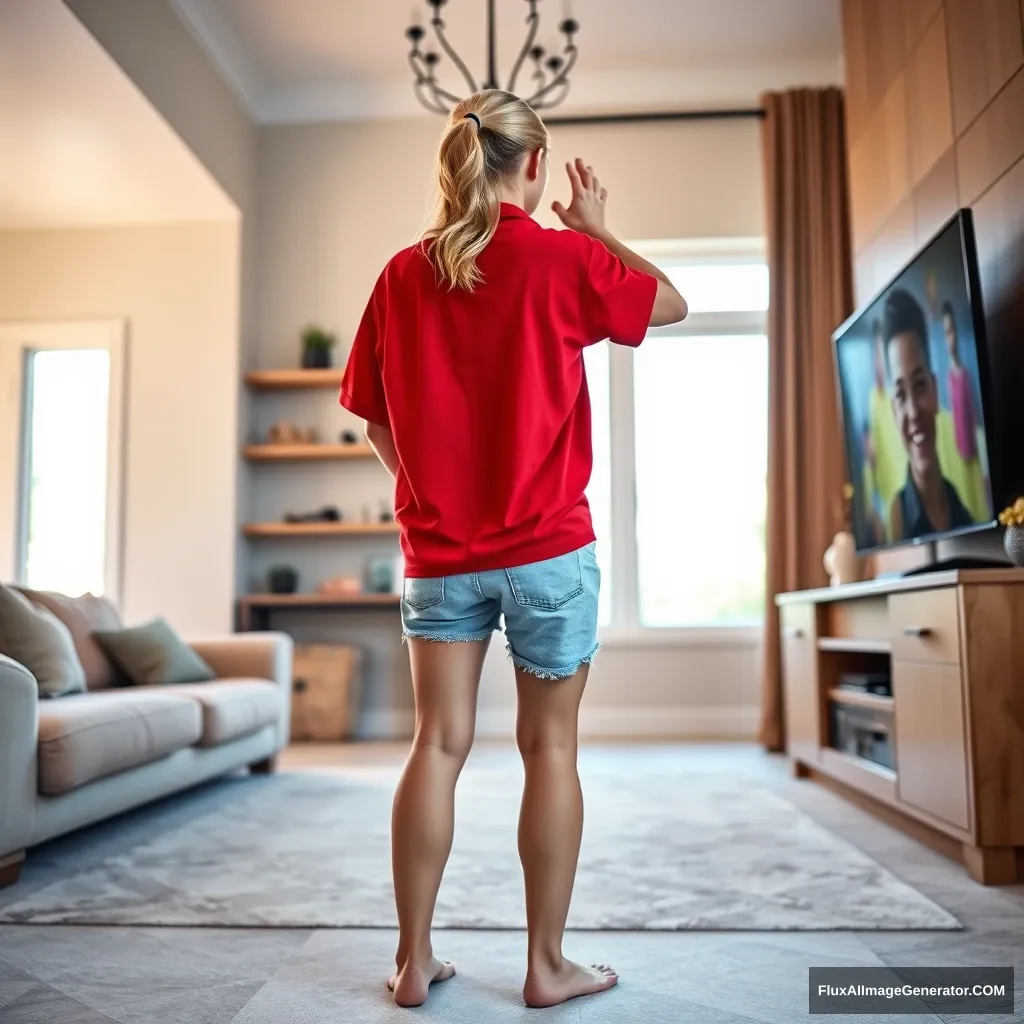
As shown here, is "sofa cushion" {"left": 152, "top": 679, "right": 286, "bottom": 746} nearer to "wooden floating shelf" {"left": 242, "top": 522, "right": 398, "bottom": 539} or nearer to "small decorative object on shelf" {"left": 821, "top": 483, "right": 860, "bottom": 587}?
"wooden floating shelf" {"left": 242, "top": 522, "right": 398, "bottom": 539}

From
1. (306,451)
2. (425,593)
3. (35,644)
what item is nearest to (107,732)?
(35,644)

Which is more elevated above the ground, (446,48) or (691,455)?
(446,48)

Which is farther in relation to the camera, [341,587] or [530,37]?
[341,587]

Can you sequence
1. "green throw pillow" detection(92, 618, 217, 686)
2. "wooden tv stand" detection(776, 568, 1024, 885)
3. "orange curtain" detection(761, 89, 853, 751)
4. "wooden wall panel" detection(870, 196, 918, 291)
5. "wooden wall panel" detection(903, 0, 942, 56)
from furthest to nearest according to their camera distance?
"orange curtain" detection(761, 89, 853, 751) < "green throw pillow" detection(92, 618, 217, 686) < "wooden wall panel" detection(870, 196, 918, 291) < "wooden wall panel" detection(903, 0, 942, 56) < "wooden tv stand" detection(776, 568, 1024, 885)

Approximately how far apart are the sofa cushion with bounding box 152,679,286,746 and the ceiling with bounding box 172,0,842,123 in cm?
290

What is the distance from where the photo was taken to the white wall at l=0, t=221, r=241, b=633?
5.26 m

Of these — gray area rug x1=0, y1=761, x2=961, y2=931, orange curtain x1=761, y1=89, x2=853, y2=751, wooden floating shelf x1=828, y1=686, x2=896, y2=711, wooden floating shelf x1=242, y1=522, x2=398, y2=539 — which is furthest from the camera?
wooden floating shelf x1=242, y1=522, x2=398, y2=539

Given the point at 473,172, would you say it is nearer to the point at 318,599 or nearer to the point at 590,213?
the point at 590,213

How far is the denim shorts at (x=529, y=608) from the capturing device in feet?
4.84

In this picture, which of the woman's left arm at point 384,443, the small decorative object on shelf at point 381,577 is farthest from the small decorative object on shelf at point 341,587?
the woman's left arm at point 384,443

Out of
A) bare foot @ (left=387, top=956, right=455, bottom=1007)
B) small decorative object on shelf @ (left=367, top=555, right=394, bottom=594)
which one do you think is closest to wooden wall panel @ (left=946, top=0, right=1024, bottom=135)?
bare foot @ (left=387, top=956, right=455, bottom=1007)

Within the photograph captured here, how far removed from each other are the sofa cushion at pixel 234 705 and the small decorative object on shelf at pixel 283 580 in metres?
1.30

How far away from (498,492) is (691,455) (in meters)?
4.22

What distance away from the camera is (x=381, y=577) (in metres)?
5.30
